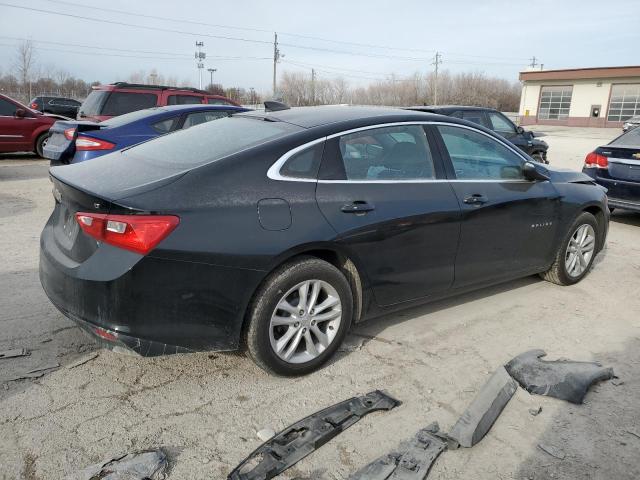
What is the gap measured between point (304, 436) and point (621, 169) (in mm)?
6976

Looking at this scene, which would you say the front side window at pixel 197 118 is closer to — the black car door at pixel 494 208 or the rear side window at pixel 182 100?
the rear side window at pixel 182 100

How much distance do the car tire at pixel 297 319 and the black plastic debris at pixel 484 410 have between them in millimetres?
913

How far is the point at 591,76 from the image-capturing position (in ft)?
149

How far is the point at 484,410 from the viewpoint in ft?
9.61

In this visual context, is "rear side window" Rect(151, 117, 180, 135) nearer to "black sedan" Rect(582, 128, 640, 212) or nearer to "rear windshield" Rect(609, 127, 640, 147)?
"black sedan" Rect(582, 128, 640, 212)

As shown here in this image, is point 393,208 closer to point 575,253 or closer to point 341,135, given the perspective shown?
point 341,135

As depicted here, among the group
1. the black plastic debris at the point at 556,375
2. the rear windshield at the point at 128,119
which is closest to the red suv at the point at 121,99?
the rear windshield at the point at 128,119

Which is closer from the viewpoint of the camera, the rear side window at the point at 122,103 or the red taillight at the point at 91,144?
the red taillight at the point at 91,144

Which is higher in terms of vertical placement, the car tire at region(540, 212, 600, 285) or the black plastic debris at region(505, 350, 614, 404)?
the car tire at region(540, 212, 600, 285)

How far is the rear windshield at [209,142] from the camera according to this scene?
127 inches

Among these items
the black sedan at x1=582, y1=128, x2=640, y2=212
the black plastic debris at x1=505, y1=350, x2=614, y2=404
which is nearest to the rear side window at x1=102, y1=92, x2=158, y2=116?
the black sedan at x1=582, y1=128, x2=640, y2=212

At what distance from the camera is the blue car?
6.58 metres

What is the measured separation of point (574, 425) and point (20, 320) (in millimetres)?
3710

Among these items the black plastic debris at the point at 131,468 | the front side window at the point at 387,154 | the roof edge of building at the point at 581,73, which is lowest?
the black plastic debris at the point at 131,468
